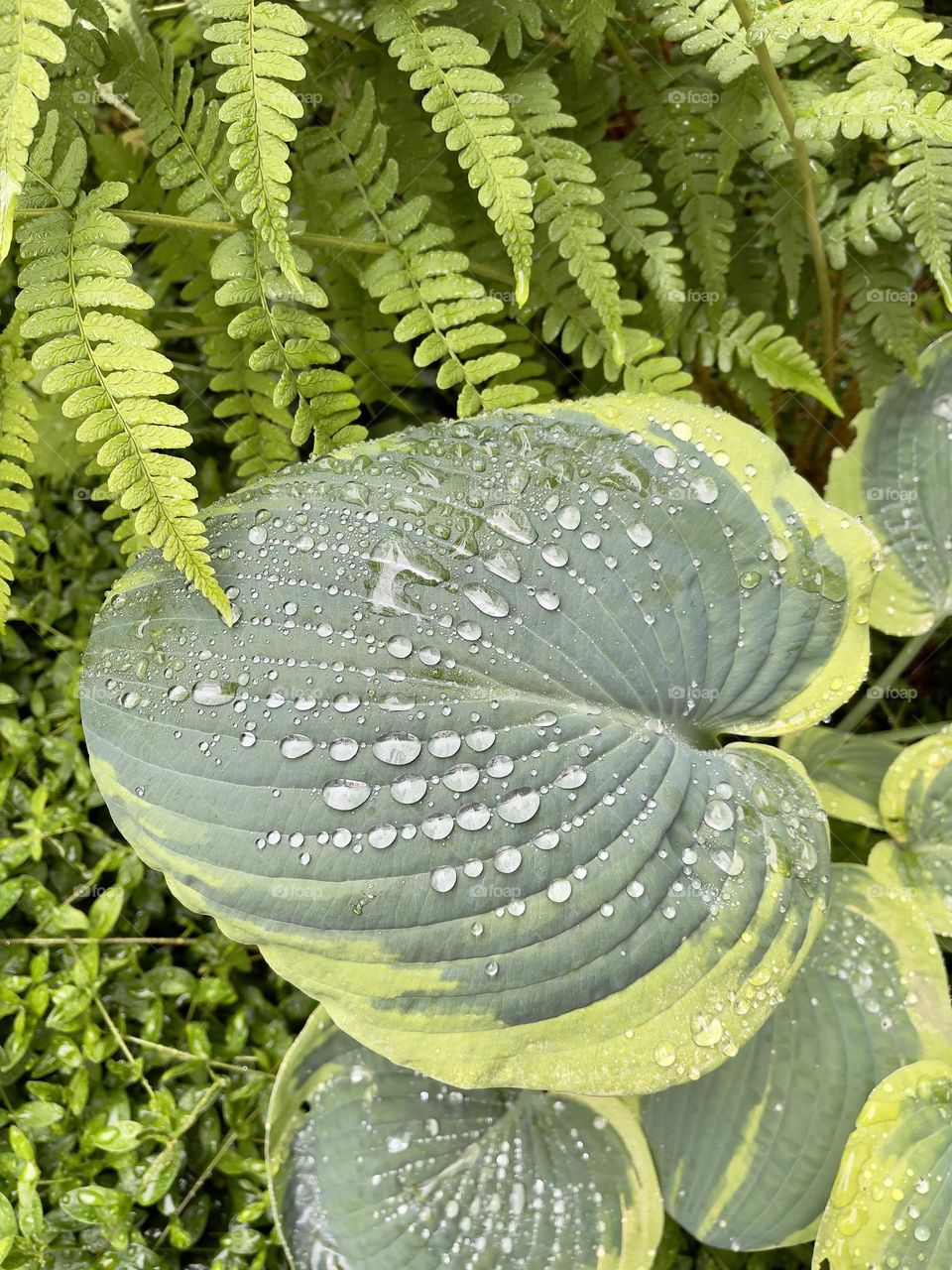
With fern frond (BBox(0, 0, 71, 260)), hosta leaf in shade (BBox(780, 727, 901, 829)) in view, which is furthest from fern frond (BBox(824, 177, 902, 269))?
fern frond (BBox(0, 0, 71, 260))

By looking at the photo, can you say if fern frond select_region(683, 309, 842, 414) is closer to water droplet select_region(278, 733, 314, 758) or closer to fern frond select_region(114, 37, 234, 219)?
fern frond select_region(114, 37, 234, 219)

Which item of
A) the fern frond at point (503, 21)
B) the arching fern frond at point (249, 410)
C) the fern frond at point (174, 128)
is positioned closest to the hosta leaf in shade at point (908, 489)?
the fern frond at point (503, 21)

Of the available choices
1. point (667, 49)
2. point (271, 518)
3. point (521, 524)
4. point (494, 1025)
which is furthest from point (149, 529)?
point (667, 49)

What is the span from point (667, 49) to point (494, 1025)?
60.2 inches

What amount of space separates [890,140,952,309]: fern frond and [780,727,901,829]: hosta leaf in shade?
583 mm

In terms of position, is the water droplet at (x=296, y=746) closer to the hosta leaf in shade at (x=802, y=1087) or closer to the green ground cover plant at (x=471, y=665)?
the green ground cover plant at (x=471, y=665)

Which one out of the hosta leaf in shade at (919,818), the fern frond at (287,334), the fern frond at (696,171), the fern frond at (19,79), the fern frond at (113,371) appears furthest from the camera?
the fern frond at (696,171)

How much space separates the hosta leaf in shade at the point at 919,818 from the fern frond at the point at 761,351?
0.45 meters

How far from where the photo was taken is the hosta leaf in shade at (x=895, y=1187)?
0.94 meters

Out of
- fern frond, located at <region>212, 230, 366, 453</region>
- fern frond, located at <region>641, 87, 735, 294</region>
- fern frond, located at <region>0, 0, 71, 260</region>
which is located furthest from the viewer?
fern frond, located at <region>641, 87, 735, 294</region>

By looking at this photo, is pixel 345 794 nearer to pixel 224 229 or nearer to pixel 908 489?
pixel 224 229

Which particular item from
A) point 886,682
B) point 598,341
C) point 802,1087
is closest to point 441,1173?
point 802,1087

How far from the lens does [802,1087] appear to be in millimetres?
1052

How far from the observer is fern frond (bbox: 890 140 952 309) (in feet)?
3.71
